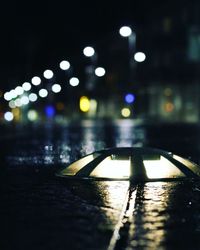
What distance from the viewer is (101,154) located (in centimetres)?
1662

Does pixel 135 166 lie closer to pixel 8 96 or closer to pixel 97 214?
pixel 97 214

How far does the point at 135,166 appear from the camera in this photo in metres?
16.4

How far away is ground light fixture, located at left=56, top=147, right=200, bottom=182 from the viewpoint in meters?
16.4

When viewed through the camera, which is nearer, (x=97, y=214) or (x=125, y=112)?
(x=97, y=214)

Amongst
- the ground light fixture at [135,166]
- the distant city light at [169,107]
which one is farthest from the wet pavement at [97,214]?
the distant city light at [169,107]

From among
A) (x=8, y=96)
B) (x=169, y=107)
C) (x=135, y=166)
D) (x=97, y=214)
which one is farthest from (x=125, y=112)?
(x=97, y=214)

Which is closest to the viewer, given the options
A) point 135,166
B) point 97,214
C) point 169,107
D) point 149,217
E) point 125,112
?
point 149,217

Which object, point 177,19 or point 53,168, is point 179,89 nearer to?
point 177,19

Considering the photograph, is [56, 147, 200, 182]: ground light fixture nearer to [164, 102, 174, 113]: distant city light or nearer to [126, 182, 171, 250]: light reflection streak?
[126, 182, 171, 250]: light reflection streak

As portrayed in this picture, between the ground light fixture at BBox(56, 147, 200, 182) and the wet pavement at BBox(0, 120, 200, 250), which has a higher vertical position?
the ground light fixture at BBox(56, 147, 200, 182)

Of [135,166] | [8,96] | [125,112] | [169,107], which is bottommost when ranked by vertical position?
[135,166]

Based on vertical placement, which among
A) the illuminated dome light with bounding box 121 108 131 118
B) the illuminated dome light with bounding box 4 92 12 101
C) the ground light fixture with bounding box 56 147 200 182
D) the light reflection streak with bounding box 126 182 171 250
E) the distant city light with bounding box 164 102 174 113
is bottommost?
the light reflection streak with bounding box 126 182 171 250

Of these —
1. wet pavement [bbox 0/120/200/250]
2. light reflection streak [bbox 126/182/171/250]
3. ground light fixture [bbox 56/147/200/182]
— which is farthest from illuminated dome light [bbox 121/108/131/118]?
light reflection streak [bbox 126/182/171/250]

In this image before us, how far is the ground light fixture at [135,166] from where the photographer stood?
1636 cm
